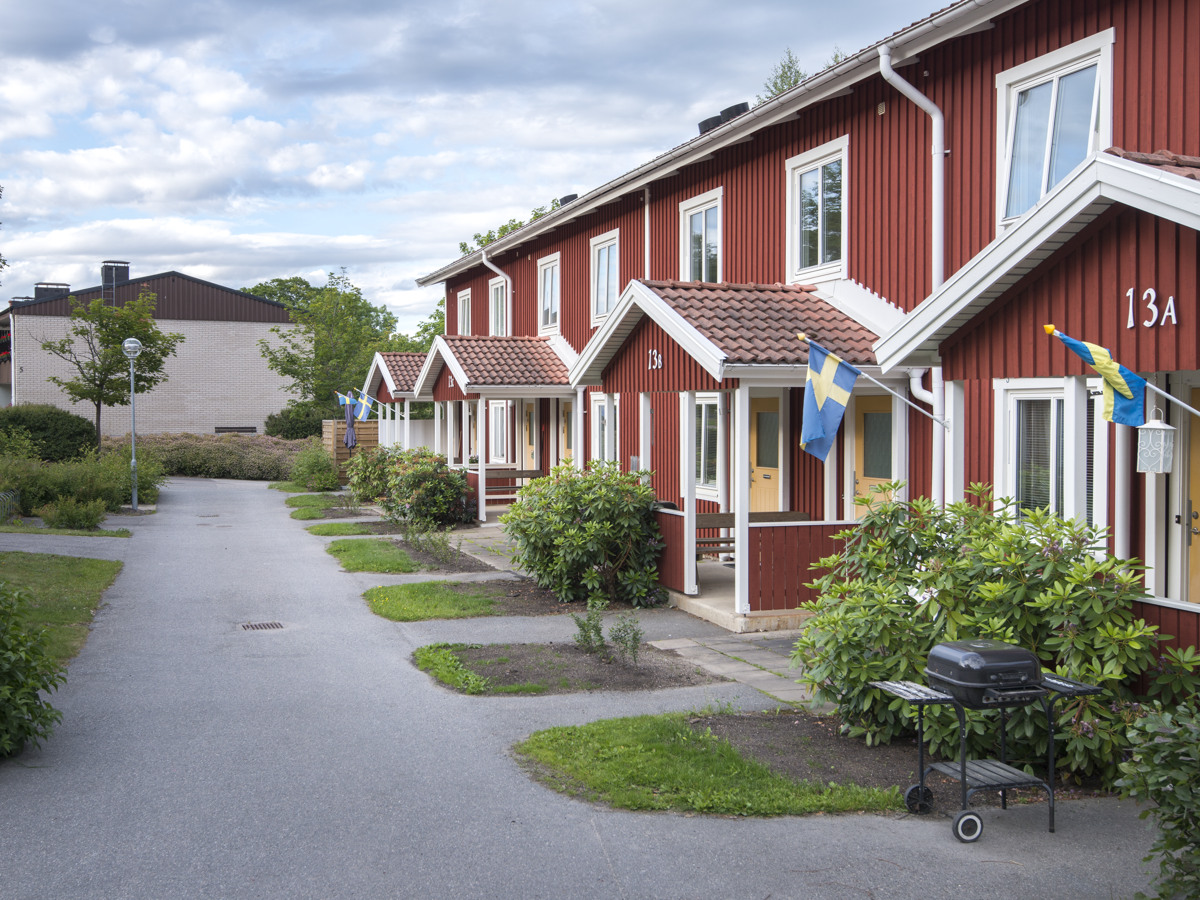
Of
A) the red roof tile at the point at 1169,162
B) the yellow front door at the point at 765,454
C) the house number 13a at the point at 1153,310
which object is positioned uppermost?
the red roof tile at the point at 1169,162

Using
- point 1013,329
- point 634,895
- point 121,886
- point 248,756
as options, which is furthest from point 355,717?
point 1013,329

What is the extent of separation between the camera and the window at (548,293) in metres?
20.3

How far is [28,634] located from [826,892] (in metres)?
5.18

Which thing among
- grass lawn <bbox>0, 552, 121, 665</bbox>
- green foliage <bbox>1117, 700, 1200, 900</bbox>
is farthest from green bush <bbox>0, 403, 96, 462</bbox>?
green foliage <bbox>1117, 700, 1200, 900</bbox>

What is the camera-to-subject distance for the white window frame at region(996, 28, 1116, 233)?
8.20 m

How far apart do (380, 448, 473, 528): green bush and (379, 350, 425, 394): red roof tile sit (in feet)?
17.5

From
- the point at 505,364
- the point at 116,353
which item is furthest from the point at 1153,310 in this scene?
the point at 116,353

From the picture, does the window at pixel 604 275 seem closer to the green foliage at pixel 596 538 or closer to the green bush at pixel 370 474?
the green foliage at pixel 596 538

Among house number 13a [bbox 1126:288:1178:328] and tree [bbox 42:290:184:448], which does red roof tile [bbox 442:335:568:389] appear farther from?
house number 13a [bbox 1126:288:1178:328]

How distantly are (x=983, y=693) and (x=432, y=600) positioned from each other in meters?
7.82

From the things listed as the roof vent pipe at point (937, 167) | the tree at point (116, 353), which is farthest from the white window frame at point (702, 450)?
the tree at point (116, 353)

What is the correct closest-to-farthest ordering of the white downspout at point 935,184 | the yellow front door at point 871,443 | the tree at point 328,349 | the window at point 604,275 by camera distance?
the white downspout at point 935,184, the yellow front door at point 871,443, the window at point 604,275, the tree at point 328,349

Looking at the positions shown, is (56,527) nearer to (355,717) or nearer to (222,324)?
(355,717)

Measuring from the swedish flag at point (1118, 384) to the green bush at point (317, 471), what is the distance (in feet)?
90.1
